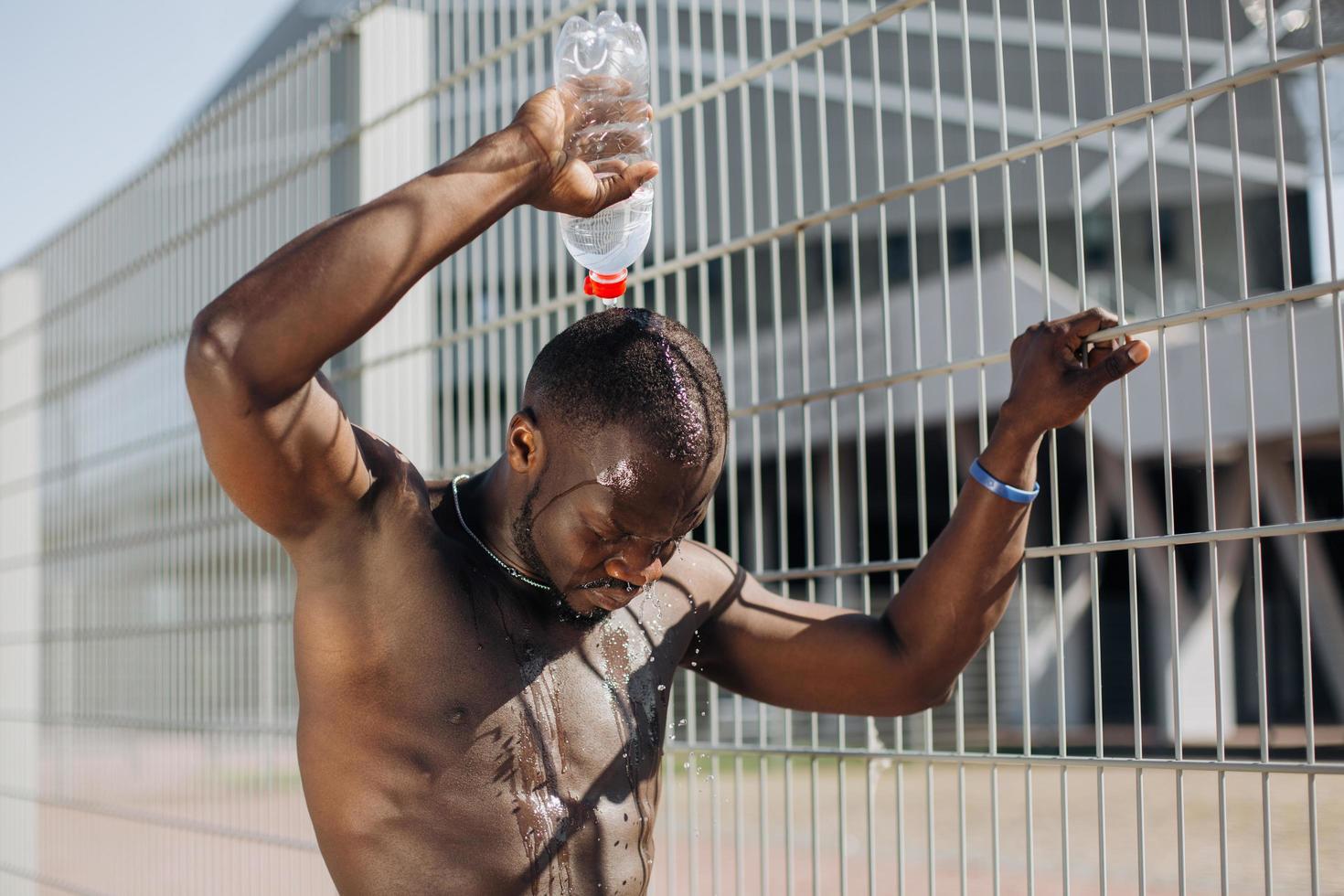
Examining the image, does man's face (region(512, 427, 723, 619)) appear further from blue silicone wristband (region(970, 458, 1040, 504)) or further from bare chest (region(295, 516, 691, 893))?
blue silicone wristband (region(970, 458, 1040, 504))

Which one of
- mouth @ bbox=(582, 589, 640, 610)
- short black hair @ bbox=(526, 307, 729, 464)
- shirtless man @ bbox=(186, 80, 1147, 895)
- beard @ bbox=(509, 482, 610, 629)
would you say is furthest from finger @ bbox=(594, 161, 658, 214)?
mouth @ bbox=(582, 589, 640, 610)

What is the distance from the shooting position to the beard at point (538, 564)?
8.18 ft

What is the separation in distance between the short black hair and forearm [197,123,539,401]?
1.08ft

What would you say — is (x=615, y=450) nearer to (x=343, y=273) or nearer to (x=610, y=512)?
(x=610, y=512)

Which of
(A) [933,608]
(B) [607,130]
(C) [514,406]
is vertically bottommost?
(A) [933,608]

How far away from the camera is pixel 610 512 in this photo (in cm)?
231

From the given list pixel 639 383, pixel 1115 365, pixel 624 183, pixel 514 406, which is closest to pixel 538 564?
pixel 639 383

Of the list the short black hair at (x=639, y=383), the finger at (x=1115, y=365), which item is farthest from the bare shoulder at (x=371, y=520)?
the finger at (x=1115, y=365)

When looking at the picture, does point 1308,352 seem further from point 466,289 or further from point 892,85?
point 466,289

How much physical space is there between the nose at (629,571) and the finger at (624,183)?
1.93ft

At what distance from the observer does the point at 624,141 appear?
2.58 meters

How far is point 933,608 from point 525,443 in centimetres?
90

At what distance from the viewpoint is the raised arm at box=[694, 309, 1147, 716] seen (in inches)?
103

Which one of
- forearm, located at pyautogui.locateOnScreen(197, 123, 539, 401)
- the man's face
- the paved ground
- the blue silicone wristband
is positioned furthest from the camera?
the paved ground
